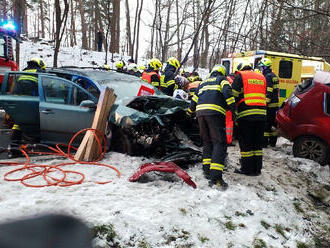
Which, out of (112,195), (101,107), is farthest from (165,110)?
(112,195)

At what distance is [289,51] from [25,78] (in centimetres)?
461

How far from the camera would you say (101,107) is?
15.3 ft

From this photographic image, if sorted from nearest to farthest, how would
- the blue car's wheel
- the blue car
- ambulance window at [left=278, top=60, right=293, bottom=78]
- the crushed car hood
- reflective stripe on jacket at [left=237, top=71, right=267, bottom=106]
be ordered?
1. reflective stripe on jacket at [left=237, top=71, right=267, bottom=106]
2. the crushed car hood
3. the blue car
4. the blue car's wheel
5. ambulance window at [left=278, top=60, right=293, bottom=78]

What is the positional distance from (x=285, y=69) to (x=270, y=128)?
4.44m

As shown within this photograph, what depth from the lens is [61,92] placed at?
5039mm

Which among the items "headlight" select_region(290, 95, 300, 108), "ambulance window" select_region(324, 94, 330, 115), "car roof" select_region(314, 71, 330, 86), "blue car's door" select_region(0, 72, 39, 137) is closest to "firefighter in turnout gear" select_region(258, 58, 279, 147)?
"headlight" select_region(290, 95, 300, 108)

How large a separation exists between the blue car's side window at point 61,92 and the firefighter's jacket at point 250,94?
2604 mm

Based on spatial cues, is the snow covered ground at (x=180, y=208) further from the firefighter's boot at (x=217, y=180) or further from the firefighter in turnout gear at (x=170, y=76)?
the firefighter in turnout gear at (x=170, y=76)

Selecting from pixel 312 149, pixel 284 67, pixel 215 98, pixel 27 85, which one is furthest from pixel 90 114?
pixel 284 67

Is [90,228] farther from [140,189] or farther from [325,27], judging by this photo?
[325,27]

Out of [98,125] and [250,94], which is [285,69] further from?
[98,125]

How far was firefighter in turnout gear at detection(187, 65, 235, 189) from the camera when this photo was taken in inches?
156

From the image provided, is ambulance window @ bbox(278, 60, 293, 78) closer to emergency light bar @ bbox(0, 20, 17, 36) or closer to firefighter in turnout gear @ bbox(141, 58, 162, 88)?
firefighter in turnout gear @ bbox(141, 58, 162, 88)

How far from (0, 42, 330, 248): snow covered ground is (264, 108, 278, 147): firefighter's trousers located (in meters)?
1.78
